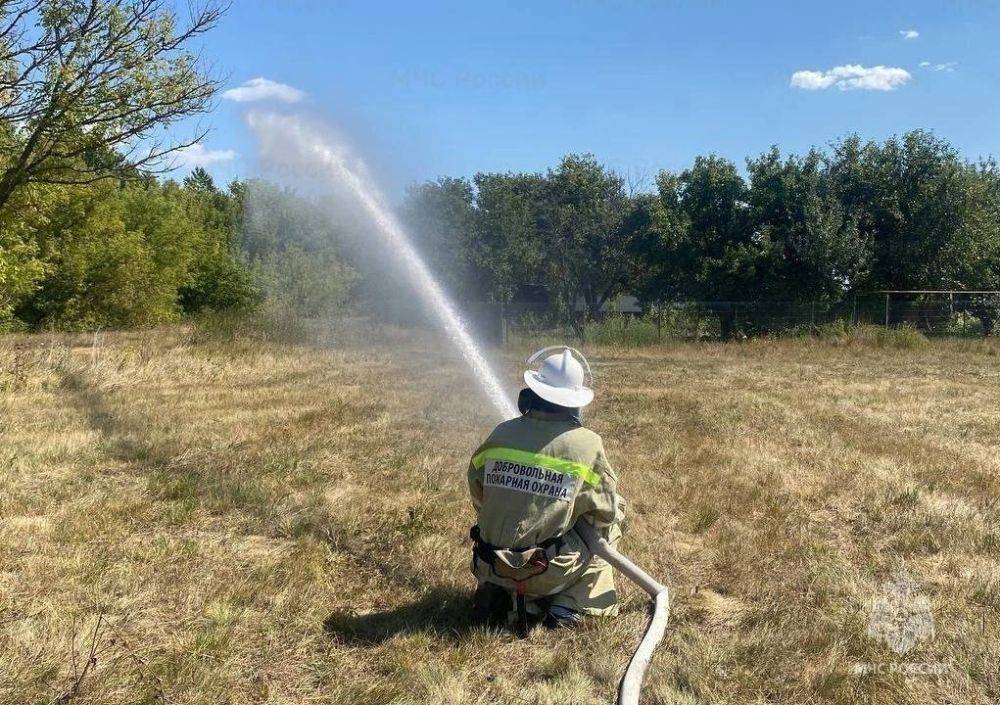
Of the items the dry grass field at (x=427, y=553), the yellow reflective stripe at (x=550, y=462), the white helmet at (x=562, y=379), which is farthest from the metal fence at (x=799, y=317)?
the yellow reflective stripe at (x=550, y=462)

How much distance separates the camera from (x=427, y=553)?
4.55 m

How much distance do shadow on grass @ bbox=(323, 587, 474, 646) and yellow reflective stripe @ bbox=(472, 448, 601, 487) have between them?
0.88 m

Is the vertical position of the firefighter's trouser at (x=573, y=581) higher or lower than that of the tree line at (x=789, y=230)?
lower

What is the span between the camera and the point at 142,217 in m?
36.9

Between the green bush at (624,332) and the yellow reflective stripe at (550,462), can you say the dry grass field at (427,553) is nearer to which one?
the yellow reflective stripe at (550,462)

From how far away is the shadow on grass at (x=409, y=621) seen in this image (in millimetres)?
3520

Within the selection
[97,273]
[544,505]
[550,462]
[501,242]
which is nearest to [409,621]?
[544,505]

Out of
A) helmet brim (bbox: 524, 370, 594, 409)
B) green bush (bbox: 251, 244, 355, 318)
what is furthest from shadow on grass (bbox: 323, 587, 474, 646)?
green bush (bbox: 251, 244, 355, 318)

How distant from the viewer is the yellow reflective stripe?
3359 mm

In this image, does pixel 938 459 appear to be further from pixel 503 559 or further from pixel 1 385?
pixel 1 385

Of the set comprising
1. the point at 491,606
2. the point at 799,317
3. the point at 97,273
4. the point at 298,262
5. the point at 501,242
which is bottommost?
the point at 491,606

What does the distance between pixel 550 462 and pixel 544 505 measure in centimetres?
21

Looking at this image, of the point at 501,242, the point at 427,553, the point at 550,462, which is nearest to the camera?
the point at 550,462

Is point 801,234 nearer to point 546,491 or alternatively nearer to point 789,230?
point 789,230
